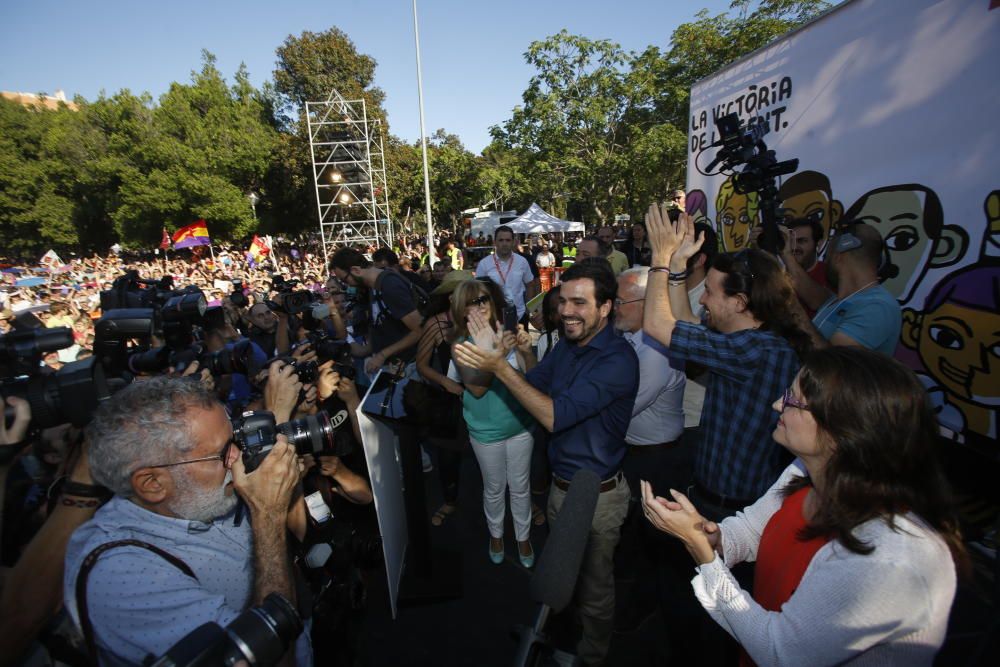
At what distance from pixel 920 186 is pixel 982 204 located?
407 mm

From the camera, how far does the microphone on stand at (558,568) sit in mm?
912

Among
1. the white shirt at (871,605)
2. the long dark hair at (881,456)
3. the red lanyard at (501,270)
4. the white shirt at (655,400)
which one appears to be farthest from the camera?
the red lanyard at (501,270)

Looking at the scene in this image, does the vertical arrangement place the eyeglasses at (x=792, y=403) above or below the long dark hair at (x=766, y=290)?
below

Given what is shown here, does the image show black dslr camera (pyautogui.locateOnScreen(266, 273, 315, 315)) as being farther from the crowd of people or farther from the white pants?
the white pants

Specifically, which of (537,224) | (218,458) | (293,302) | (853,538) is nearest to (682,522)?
(853,538)

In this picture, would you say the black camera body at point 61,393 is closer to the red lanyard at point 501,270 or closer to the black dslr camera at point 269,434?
the black dslr camera at point 269,434

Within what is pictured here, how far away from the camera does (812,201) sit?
4145mm

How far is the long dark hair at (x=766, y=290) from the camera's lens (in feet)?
6.60

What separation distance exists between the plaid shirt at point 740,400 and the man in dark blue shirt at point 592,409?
338 millimetres

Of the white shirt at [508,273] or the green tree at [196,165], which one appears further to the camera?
the green tree at [196,165]

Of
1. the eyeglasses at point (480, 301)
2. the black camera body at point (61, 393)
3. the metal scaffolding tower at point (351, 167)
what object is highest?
the metal scaffolding tower at point (351, 167)

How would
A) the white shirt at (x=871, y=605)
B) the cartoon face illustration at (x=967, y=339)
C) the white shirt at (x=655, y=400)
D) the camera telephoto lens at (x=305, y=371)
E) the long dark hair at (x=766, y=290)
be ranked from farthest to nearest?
the cartoon face illustration at (x=967, y=339) < the white shirt at (x=655, y=400) < the camera telephoto lens at (x=305, y=371) < the long dark hair at (x=766, y=290) < the white shirt at (x=871, y=605)

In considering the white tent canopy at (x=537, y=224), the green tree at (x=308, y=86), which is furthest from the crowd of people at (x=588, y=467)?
the green tree at (x=308, y=86)

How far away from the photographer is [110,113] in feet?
88.2
